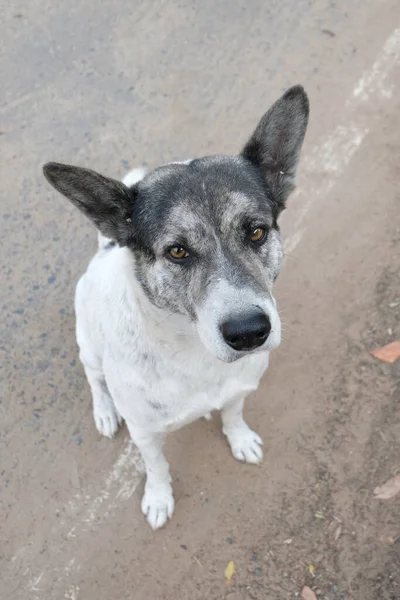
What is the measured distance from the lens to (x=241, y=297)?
3004 mm

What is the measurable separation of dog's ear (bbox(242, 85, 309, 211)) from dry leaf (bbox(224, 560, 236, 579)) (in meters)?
2.71

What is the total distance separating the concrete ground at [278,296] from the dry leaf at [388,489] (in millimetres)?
60

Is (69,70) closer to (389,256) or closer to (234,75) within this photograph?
(234,75)

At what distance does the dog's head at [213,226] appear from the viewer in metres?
3.05

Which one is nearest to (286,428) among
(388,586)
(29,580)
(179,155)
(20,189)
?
(388,586)

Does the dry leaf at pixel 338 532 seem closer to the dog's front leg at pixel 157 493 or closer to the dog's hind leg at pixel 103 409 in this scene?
the dog's front leg at pixel 157 493

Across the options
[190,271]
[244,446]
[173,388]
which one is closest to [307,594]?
[244,446]

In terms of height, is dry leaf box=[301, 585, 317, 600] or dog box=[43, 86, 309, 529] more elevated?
dog box=[43, 86, 309, 529]

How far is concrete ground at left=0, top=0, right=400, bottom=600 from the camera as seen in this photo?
4.52 meters

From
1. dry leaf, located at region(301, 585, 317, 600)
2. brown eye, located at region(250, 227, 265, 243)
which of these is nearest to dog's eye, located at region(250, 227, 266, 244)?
brown eye, located at region(250, 227, 265, 243)

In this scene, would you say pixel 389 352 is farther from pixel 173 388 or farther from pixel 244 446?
pixel 173 388

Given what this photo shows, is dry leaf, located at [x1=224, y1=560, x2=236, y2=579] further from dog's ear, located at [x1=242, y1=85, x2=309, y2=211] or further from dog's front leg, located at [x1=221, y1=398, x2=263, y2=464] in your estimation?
dog's ear, located at [x1=242, y1=85, x2=309, y2=211]

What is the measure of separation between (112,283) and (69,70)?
3867 millimetres

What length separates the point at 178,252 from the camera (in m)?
3.35
